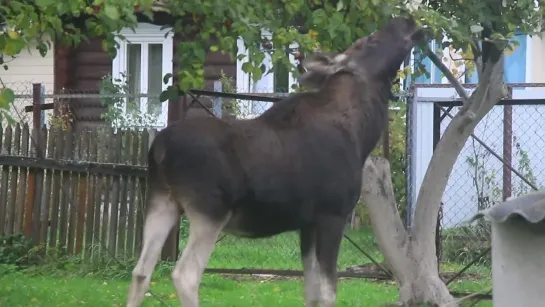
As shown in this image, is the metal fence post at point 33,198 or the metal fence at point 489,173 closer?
the metal fence post at point 33,198

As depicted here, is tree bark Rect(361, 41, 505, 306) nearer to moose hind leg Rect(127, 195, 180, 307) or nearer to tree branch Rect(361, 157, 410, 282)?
tree branch Rect(361, 157, 410, 282)

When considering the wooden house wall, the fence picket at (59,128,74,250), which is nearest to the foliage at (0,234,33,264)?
the fence picket at (59,128,74,250)

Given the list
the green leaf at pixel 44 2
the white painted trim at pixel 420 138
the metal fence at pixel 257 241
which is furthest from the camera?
the white painted trim at pixel 420 138

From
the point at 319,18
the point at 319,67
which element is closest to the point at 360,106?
the point at 319,67

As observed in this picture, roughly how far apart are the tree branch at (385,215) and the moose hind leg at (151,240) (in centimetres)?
184

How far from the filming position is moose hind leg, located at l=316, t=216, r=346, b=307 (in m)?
6.55

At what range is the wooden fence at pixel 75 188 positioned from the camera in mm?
10383

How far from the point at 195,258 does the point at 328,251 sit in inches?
34.7

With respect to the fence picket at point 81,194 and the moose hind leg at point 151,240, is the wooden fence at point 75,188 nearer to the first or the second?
the fence picket at point 81,194

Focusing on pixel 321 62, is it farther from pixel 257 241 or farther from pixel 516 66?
pixel 516 66

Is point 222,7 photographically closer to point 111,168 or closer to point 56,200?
point 111,168

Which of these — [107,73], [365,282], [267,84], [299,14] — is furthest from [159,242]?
[107,73]

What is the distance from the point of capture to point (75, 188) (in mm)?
10711

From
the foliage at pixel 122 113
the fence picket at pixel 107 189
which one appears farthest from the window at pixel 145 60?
the fence picket at pixel 107 189
